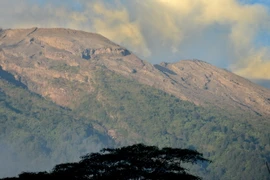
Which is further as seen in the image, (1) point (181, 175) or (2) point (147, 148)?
(2) point (147, 148)

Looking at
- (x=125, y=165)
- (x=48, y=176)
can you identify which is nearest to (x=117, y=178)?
(x=125, y=165)

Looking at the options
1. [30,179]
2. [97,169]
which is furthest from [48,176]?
[97,169]

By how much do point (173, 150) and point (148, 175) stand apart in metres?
5.22

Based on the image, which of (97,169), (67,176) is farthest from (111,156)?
(67,176)

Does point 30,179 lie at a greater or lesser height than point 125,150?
lesser

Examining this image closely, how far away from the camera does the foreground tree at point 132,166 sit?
7281 cm

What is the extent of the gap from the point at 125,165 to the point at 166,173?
204 inches

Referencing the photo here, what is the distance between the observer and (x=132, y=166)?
74875 millimetres

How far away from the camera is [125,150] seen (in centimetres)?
7838

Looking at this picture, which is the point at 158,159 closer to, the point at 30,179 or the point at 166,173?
the point at 166,173

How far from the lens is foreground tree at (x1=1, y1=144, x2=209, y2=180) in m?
72.8

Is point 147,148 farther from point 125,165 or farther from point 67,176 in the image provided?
point 67,176

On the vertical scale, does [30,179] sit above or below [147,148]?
below

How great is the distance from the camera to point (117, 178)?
7244cm
